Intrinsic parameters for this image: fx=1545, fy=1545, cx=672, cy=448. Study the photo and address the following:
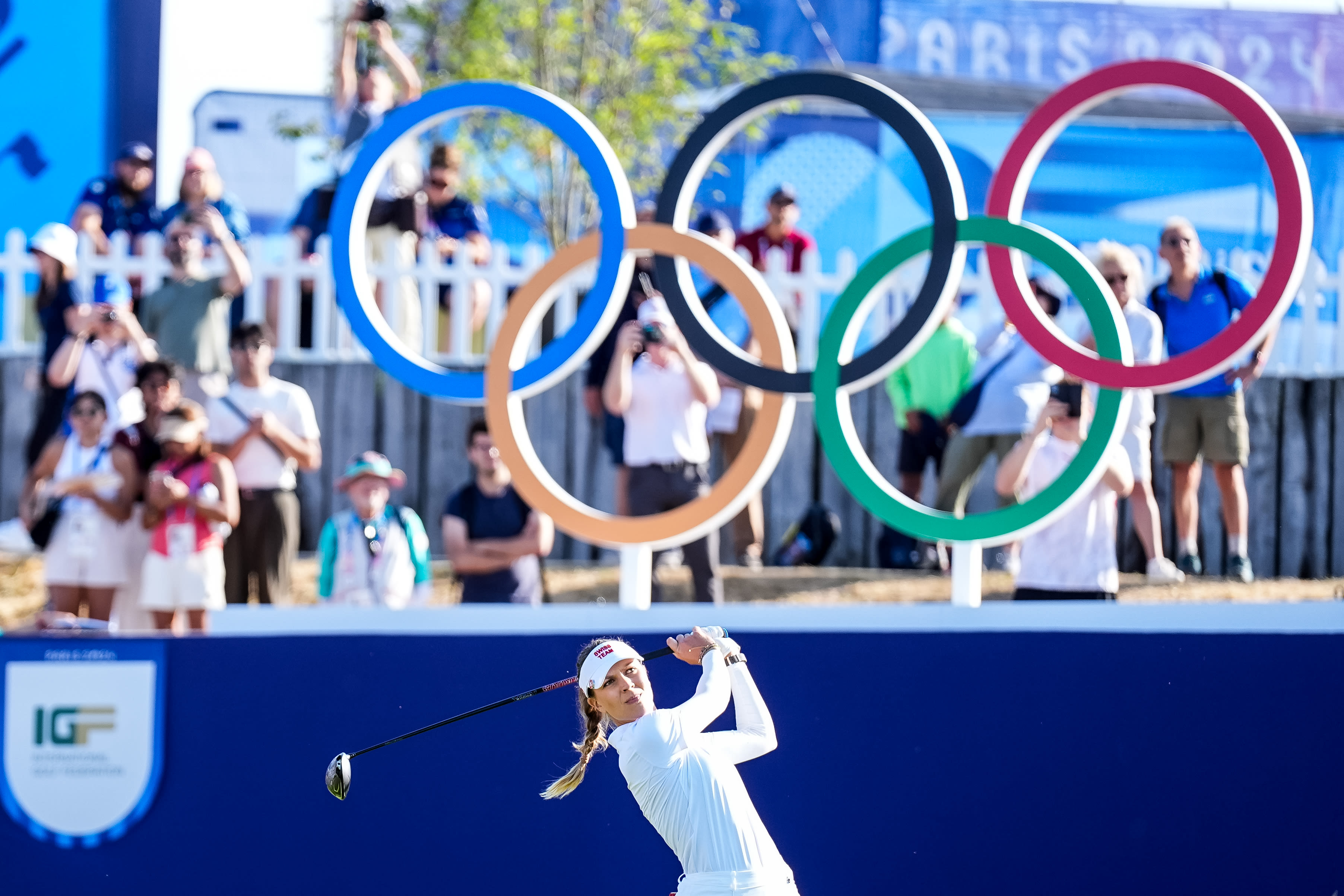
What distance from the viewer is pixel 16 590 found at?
8.68 metres

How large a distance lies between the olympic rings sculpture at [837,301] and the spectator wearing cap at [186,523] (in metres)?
0.97

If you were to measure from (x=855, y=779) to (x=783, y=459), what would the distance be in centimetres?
431

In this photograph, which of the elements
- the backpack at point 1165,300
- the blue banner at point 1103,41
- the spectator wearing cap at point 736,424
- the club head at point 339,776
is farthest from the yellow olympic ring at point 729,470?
the blue banner at point 1103,41

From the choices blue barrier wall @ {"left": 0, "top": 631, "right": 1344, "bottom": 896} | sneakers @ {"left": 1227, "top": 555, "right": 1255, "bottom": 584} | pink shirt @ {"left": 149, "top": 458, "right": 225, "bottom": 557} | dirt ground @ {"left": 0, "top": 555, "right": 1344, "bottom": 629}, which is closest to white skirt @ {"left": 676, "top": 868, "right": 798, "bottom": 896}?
blue barrier wall @ {"left": 0, "top": 631, "right": 1344, "bottom": 896}

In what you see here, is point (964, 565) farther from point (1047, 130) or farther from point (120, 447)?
point (120, 447)

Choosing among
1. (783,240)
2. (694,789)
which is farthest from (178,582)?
(783,240)

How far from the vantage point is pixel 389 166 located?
27.6 feet

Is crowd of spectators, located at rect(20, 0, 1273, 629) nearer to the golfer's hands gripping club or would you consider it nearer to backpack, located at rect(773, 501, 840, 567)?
backpack, located at rect(773, 501, 840, 567)

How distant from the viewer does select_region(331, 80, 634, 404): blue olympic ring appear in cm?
608

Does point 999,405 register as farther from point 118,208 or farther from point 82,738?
point 118,208

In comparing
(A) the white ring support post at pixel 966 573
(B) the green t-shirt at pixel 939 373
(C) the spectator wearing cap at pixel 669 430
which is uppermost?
(B) the green t-shirt at pixel 939 373

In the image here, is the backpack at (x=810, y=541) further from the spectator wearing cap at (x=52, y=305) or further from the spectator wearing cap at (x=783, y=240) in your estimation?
the spectator wearing cap at (x=52, y=305)

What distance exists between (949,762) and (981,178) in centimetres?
834

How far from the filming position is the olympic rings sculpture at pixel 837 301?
225 inches
